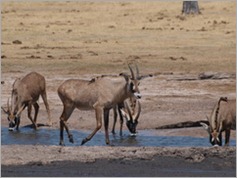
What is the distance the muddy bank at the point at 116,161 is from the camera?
9688mm

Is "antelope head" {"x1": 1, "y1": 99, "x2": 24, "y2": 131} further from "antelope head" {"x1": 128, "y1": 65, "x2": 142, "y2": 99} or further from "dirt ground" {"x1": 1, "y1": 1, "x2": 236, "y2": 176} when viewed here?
"antelope head" {"x1": 128, "y1": 65, "x2": 142, "y2": 99}

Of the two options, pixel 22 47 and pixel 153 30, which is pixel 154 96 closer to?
pixel 22 47

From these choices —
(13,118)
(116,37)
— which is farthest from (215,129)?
(116,37)

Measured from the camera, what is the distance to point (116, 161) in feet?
32.9

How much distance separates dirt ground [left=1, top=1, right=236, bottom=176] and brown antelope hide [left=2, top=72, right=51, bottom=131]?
377mm

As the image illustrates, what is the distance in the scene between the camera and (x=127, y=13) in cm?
3284

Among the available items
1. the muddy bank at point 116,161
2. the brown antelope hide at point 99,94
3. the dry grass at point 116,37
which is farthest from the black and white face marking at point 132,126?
the dry grass at point 116,37

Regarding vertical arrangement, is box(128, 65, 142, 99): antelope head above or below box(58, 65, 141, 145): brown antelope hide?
above

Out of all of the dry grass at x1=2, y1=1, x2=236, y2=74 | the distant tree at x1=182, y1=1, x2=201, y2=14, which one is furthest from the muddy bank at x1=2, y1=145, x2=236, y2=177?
the distant tree at x1=182, y1=1, x2=201, y2=14

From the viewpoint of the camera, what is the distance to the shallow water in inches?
513

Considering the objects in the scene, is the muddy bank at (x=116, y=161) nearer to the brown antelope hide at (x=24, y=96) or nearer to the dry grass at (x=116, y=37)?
the brown antelope hide at (x=24, y=96)

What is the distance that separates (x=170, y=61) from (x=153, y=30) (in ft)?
21.4

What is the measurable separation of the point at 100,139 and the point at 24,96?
7.36 feet

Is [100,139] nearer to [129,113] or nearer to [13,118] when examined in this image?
[129,113]
